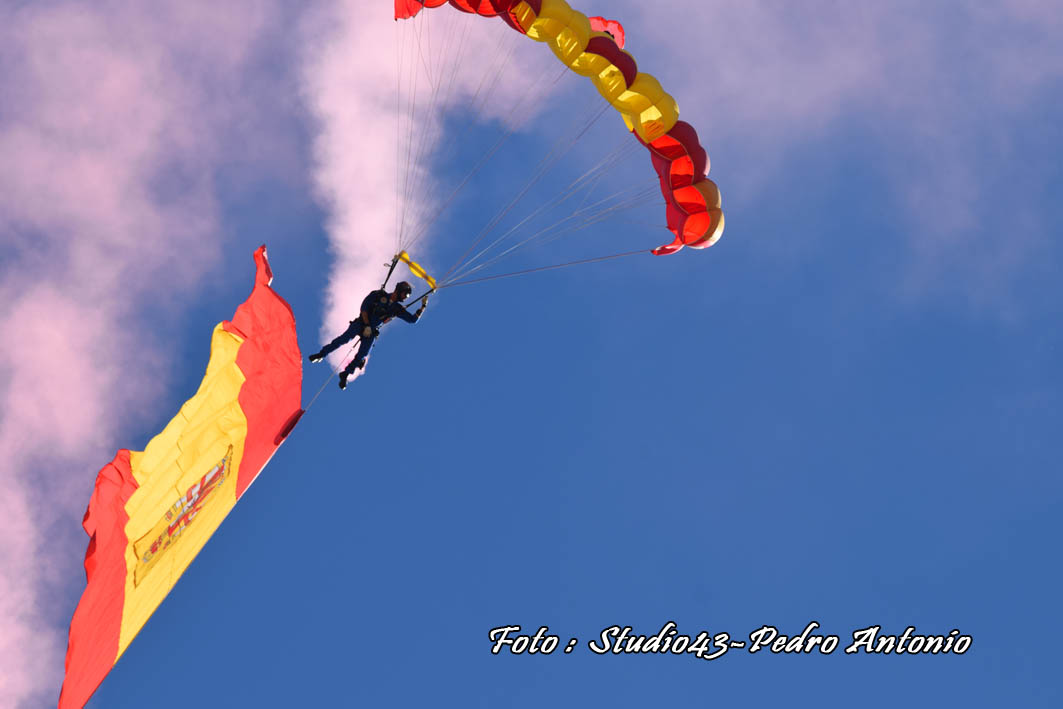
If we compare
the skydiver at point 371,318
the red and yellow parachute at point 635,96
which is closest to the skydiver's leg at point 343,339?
the skydiver at point 371,318

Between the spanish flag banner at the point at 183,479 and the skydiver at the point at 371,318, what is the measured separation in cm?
63

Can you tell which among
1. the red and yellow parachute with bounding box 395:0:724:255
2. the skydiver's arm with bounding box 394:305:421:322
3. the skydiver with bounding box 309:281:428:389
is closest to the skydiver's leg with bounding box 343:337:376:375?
the skydiver with bounding box 309:281:428:389

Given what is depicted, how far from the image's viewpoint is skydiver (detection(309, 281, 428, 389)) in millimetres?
10344

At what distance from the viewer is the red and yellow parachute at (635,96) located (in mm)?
10180

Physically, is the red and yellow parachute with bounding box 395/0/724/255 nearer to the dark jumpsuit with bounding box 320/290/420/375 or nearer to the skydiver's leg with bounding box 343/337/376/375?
the dark jumpsuit with bounding box 320/290/420/375

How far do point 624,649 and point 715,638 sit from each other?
145 centimetres

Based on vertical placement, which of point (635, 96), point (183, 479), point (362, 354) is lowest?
point (183, 479)

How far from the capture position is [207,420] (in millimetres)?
8352

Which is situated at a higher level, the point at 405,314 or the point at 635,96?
the point at 635,96

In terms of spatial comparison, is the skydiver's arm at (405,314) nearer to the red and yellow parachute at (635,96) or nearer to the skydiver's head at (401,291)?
the skydiver's head at (401,291)

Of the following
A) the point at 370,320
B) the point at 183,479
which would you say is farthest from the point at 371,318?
the point at 183,479

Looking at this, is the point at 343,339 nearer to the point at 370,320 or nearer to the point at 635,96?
the point at 370,320

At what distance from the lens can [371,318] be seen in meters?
10.4

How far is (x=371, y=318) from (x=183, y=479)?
3318 millimetres
